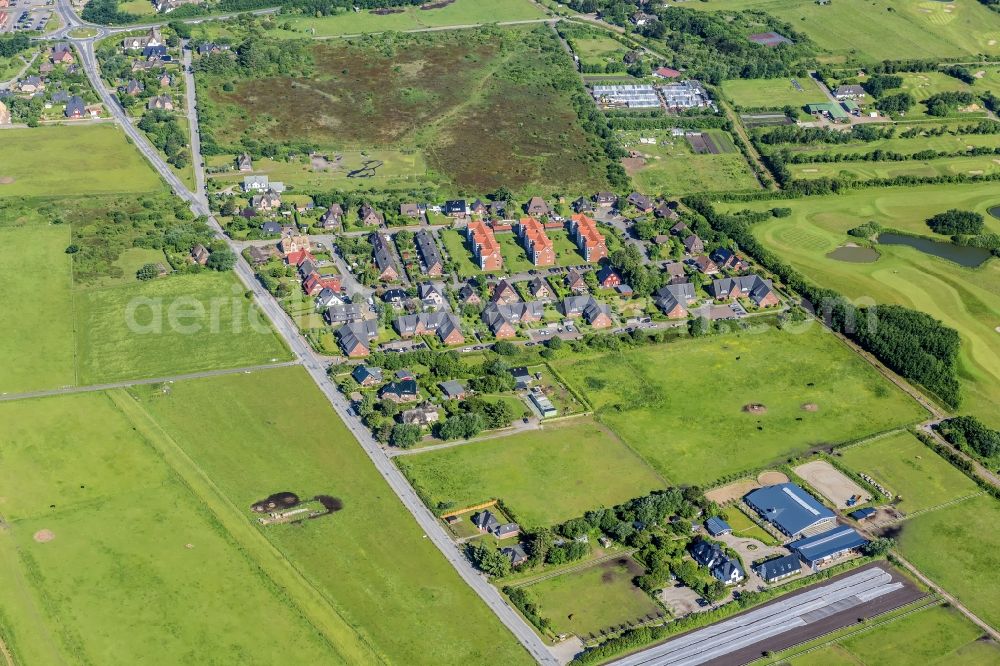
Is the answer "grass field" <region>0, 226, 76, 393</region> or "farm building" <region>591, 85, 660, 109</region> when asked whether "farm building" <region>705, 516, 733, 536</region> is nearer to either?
"grass field" <region>0, 226, 76, 393</region>

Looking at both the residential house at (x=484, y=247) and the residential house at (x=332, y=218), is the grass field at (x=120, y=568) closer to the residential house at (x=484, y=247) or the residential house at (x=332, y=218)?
the residential house at (x=332, y=218)

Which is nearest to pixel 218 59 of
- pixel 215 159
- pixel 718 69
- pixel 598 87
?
pixel 215 159

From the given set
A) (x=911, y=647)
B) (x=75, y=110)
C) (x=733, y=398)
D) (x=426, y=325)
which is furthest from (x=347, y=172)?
(x=911, y=647)

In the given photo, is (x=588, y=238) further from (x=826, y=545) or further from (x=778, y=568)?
(x=778, y=568)

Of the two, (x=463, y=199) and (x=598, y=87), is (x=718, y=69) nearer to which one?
(x=598, y=87)

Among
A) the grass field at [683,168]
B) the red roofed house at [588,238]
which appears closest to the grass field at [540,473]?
the red roofed house at [588,238]
